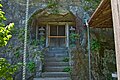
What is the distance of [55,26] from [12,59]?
2816mm

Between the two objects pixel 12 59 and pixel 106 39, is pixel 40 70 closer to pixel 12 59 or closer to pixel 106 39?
pixel 12 59

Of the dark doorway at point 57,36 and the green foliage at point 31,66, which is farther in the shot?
the dark doorway at point 57,36

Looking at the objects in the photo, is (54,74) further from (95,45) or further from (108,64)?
(108,64)

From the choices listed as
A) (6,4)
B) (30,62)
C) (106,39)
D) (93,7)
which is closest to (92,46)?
(106,39)

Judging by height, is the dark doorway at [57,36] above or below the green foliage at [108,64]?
above

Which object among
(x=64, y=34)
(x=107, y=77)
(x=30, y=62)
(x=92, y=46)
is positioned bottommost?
(x=107, y=77)

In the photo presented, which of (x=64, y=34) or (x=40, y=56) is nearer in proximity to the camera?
(x=40, y=56)

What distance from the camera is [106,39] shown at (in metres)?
5.82

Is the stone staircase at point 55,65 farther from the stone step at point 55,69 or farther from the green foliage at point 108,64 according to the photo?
the green foliage at point 108,64

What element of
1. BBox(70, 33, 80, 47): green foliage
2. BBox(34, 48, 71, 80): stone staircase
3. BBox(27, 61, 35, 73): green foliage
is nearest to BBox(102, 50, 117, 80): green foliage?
BBox(34, 48, 71, 80): stone staircase

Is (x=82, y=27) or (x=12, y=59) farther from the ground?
(x=82, y=27)

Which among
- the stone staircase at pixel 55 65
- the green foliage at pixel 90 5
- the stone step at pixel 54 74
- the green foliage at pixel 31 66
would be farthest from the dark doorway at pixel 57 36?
the green foliage at pixel 31 66

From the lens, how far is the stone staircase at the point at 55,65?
536cm

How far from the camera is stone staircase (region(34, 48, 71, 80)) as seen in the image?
5363 mm
